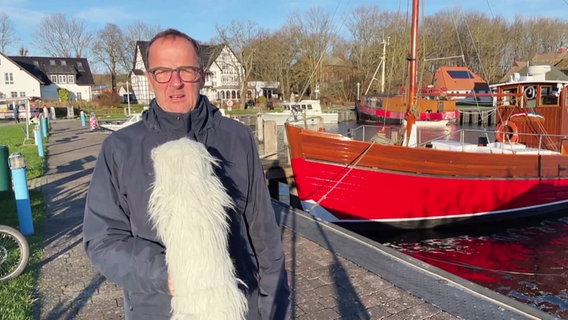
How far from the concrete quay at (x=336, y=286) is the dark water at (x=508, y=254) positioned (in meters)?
3.36

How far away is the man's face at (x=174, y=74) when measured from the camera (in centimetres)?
165

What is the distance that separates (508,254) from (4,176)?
34.1 feet

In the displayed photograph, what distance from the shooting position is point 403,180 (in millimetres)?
9172

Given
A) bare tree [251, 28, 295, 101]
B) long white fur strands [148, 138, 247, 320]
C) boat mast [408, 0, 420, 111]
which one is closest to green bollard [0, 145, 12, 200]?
long white fur strands [148, 138, 247, 320]

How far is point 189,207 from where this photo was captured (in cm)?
135

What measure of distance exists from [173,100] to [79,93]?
2841 inches

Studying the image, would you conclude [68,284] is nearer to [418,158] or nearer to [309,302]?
[309,302]

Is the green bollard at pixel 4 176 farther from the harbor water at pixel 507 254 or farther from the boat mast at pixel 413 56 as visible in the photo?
the boat mast at pixel 413 56

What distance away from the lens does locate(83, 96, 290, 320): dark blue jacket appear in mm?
1475

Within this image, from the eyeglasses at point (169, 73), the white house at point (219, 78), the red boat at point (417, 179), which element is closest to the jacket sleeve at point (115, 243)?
the eyeglasses at point (169, 73)

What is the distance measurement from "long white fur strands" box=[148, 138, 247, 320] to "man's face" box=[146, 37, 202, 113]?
1.09ft

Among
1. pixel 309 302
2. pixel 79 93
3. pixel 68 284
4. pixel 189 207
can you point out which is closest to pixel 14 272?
pixel 68 284

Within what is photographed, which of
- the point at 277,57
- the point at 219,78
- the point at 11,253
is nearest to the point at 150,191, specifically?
the point at 11,253

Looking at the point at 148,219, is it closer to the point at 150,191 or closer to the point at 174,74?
the point at 150,191
